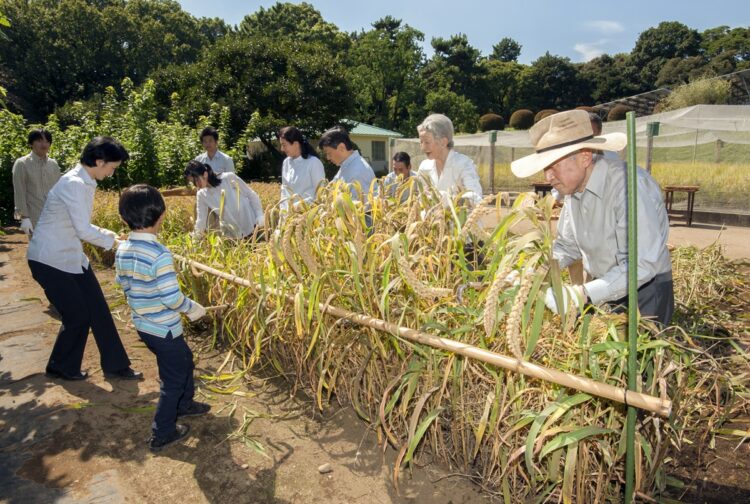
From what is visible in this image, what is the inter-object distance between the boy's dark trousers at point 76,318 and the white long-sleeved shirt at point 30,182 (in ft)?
8.21

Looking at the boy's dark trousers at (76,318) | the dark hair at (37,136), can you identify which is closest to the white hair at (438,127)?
the boy's dark trousers at (76,318)

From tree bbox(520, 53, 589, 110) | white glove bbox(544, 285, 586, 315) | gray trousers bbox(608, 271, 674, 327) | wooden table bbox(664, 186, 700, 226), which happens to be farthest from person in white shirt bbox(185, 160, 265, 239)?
tree bbox(520, 53, 589, 110)

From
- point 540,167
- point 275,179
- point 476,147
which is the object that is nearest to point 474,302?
point 540,167

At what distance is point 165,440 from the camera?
8.04ft

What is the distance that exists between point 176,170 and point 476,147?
26.3ft

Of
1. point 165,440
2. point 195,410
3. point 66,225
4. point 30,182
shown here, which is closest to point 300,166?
point 66,225

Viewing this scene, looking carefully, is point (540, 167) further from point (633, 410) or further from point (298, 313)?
point (298, 313)

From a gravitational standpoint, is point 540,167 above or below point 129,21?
below

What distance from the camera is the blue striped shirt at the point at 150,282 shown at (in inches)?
93.0

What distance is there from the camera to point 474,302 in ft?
7.03

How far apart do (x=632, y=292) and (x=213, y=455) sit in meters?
2.04

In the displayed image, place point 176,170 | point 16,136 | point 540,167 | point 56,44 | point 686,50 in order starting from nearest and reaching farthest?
point 540,167 → point 176,170 → point 16,136 → point 56,44 → point 686,50

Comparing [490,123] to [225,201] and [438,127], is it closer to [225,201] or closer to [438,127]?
[225,201]

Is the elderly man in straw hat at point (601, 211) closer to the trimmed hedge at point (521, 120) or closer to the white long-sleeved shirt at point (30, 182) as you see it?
the white long-sleeved shirt at point (30, 182)
